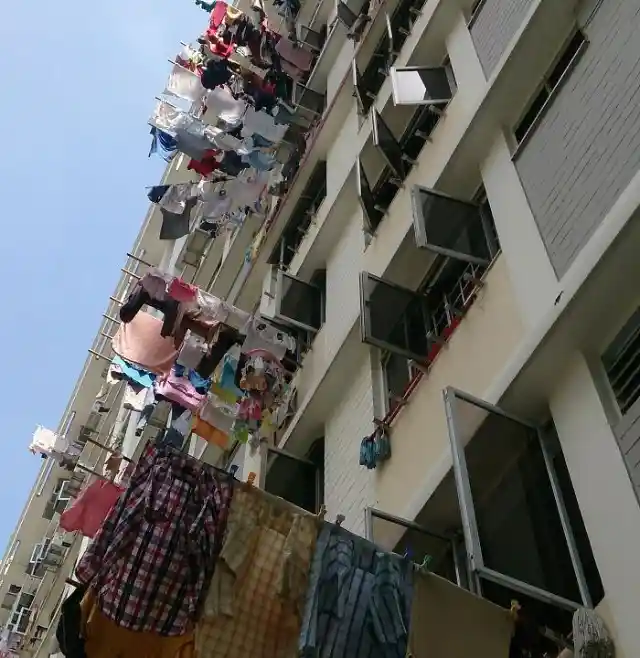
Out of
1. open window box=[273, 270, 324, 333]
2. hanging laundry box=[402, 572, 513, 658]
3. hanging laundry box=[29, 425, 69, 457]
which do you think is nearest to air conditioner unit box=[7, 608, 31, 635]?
hanging laundry box=[29, 425, 69, 457]

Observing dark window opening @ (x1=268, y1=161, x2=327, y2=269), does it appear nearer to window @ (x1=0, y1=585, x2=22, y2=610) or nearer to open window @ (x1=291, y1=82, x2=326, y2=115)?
open window @ (x1=291, y1=82, x2=326, y2=115)

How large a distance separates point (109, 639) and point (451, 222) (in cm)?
444

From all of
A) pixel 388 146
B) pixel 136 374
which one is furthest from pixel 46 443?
pixel 388 146

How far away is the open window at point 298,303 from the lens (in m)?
10.7

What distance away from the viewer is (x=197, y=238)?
67.5 feet

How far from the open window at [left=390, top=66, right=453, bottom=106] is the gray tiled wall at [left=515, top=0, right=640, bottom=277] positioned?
2.61m

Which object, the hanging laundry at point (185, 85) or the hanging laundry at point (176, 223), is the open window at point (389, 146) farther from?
the hanging laundry at point (185, 85)

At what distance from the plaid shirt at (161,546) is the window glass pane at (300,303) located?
6168 mm

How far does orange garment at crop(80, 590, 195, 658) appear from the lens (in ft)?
14.1

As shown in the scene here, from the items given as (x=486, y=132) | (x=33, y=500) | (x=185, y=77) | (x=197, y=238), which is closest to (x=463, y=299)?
(x=486, y=132)

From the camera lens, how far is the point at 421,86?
8.80 m

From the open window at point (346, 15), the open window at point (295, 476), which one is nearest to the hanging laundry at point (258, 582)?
the open window at point (295, 476)

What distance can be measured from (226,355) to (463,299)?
4495 millimetres

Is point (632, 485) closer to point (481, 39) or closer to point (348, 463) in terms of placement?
point (348, 463)
